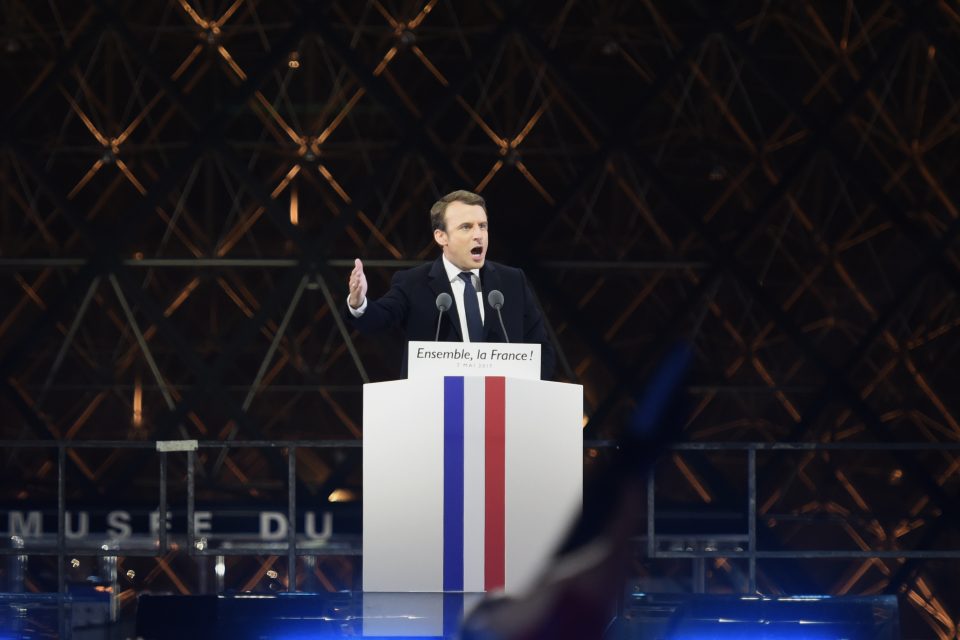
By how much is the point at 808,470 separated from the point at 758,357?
2.32 feet

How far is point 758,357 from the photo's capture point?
7.84m

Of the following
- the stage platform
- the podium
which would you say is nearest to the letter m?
the podium

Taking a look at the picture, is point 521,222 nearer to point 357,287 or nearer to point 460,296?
Answer: point 460,296

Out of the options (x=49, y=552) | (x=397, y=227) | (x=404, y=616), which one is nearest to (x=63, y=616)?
(x=404, y=616)

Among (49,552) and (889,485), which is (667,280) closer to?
(889,485)

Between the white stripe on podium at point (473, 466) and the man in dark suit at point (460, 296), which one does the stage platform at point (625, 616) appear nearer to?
the white stripe on podium at point (473, 466)

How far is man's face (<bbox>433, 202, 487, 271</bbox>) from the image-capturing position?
9.34 feet

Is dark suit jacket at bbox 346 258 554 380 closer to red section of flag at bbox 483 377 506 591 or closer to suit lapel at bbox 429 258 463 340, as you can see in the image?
suit lapel at bbox 429 258 463 340

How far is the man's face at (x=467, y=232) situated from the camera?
9.34 feet

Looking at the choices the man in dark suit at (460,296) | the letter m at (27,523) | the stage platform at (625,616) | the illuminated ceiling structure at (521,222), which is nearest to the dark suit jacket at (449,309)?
the man in dark suit at (460,296)

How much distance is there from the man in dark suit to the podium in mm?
165

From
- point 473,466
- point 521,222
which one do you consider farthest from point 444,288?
point 521,222

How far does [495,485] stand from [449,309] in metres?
0.42

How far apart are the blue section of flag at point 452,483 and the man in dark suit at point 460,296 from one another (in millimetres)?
184
